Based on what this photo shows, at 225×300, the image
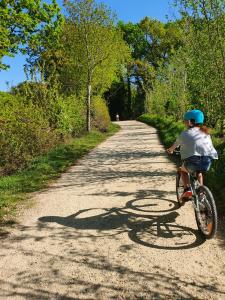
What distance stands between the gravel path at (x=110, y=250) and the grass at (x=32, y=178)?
46 centimetres

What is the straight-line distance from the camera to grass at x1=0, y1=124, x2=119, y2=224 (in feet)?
27.3

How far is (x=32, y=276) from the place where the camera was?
4.83 meters

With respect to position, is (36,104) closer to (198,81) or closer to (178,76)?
(198,81)

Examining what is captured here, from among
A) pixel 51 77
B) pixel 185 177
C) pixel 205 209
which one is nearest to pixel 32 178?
pixel 185 177

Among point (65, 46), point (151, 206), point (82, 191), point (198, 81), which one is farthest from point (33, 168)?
point (65, 46)

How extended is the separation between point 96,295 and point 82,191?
5.09m

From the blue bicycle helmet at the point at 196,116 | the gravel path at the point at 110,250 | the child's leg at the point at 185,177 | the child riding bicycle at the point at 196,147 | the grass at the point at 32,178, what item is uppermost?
the blue bicycle helmet at the point at 196,116

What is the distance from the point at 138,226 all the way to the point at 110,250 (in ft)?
3.53

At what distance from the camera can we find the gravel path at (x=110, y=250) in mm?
4469

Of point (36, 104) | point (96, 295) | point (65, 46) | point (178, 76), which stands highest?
point (65, 46)

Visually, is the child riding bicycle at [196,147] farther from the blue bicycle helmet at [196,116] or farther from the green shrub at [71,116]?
the green shrub at [71,116]

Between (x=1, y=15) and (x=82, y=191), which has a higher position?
(x=1, y=15)

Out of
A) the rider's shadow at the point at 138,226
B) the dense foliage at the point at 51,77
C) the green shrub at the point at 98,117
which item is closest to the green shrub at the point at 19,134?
the dense foliage at the point at 51,77

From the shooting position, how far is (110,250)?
5578 millimetres
